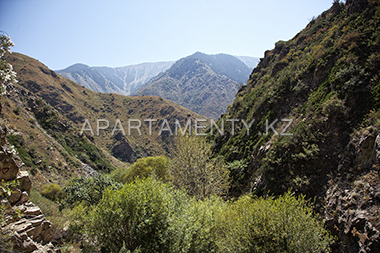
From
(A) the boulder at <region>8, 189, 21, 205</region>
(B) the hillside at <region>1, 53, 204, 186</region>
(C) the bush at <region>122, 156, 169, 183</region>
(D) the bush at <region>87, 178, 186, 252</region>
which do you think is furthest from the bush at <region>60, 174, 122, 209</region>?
(D) the bush at <region>87, 178, 186, 252</region>

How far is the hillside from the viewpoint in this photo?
120 ft

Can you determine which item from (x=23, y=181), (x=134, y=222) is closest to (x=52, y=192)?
(x=23, y=181)

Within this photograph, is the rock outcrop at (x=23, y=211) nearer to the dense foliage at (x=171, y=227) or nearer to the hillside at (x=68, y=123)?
the dense foliage at (x=171, y=227)

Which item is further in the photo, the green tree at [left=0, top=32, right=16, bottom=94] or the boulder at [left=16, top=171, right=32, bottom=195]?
the boulder at [left=16, top=171, right=32, bottom=195]

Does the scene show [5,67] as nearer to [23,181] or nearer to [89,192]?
[23,181]

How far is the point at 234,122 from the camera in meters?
27.7

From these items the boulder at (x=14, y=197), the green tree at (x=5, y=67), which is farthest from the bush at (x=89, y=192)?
the green tree at (x=5, y=67)

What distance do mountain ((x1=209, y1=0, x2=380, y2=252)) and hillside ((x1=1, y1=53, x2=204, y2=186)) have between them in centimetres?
2151

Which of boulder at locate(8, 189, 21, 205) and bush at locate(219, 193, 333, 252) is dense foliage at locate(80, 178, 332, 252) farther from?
boulder at locate(8, 189, 21, 205)

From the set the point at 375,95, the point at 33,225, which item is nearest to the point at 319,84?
the point at 375,95

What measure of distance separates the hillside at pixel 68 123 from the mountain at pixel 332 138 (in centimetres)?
2151

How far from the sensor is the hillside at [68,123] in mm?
36438

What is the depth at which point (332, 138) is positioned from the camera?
39.3ft

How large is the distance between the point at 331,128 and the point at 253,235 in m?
9.38
